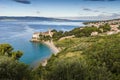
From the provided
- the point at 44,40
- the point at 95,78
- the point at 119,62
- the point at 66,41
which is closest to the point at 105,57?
the point at 119,62

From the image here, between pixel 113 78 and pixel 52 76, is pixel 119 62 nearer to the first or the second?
pixel 113 78

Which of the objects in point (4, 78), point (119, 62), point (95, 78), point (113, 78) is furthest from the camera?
point (119, 62)

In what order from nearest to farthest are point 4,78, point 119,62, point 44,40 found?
point 4,78 → point 119,62 → point 44,40

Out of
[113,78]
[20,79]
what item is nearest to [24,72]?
[20,79]

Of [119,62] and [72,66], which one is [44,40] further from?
[72,66]

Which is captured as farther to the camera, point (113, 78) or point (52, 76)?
point (113, 78)

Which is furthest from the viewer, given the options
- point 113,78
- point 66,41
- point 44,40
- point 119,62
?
point 44,40

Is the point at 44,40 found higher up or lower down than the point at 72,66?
lower down

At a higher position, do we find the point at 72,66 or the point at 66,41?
the point at 72,66

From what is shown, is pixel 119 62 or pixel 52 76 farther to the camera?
pixel 119 62
